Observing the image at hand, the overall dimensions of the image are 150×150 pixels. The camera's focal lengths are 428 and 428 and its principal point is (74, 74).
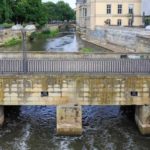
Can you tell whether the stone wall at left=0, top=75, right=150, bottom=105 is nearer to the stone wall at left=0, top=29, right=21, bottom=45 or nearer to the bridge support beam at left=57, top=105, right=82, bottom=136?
the bridge support beam at left=57, top=105, right=82, bottom=136

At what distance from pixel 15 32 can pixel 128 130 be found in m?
55.4

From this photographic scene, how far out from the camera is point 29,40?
8500 centimetres

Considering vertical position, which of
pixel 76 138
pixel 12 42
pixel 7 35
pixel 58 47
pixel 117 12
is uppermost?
pixel 117 12

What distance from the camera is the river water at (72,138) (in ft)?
66.1

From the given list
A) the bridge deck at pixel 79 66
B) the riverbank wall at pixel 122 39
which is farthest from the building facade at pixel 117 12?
the bridge deck at pixel 79 66

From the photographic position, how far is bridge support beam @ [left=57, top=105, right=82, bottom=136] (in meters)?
20.9

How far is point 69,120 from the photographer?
2095cm

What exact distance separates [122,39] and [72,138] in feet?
129

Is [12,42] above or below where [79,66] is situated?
below

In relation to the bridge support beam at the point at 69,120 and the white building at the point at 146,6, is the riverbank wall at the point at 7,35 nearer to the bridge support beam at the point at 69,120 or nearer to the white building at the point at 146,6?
the white building at the point at 146,6

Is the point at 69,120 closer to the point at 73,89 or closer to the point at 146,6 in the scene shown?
the point at 73,89

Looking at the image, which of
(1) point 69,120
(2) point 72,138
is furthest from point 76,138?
(1) point 69,120

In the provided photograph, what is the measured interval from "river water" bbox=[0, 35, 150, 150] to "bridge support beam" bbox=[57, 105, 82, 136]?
0.33 meters

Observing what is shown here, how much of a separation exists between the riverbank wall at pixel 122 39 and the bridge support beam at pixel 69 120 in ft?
68.3
